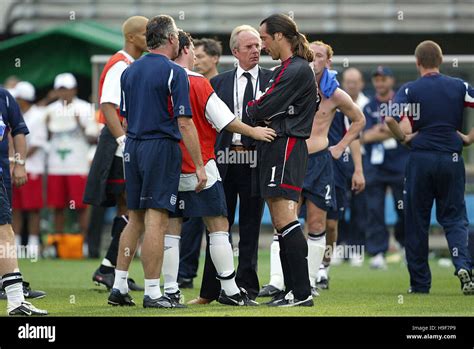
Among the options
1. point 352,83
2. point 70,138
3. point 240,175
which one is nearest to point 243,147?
point 240,175

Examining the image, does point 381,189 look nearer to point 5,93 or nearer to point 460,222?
point 460,222

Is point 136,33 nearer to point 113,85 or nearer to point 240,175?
point 113,85

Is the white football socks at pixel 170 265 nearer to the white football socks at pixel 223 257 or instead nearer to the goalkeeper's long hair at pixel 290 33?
the white football socks at pixel 223 257

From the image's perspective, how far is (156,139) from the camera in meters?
9.64

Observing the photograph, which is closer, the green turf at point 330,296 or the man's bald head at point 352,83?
the green turf at point 330,296

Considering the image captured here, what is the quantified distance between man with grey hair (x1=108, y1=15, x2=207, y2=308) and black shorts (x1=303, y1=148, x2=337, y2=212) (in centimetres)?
210

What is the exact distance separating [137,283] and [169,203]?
3826 mm

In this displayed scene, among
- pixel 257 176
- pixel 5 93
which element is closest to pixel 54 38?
pixel 5 93

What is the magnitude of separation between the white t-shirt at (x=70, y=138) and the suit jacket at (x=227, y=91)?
7.11m

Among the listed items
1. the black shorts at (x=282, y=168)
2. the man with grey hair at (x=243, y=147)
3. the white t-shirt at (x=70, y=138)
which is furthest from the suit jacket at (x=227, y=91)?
the white t-shirt at (x=70, y=138)

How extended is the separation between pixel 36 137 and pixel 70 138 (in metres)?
0.51

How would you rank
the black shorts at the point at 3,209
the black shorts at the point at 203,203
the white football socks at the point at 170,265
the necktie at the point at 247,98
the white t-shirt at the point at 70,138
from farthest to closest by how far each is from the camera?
the white t-shirt at the point at 70,138 < the necktie at the point at 247,98 < the white football socks at the point at 170,265 < the black shorts at the point at 203,203 < the black shorts at the point at 3,209

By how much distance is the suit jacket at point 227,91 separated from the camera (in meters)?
10.7
